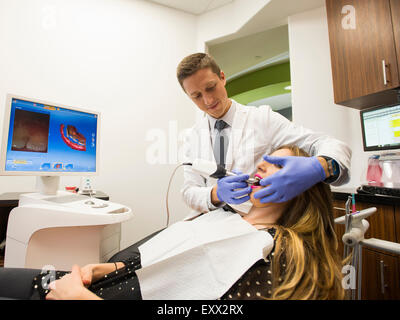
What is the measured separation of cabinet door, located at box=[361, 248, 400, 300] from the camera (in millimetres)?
1221

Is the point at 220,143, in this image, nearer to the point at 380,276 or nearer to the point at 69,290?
the point at 69,290

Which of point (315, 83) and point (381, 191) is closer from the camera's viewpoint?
point (381, 191)

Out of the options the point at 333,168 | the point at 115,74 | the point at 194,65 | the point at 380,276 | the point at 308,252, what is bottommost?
the point at 380,276

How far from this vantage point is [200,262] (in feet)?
2.31

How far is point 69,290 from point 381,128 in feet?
7.00

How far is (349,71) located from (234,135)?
120 centimetres

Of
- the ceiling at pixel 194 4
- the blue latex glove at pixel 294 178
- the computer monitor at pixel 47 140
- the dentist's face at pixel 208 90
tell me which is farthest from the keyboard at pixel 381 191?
the ceiling at pixel 194 4

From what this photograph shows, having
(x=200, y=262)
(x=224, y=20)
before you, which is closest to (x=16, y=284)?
(x=200, y=262)

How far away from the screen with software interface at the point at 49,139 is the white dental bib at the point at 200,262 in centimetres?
83

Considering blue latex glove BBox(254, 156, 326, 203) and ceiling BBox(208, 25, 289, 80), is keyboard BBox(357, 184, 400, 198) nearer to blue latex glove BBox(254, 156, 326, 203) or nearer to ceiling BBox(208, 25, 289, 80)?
blue latex glove BBox(254, 156, 326, 203)

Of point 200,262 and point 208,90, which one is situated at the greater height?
point 208,90

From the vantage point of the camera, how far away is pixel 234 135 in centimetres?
119
